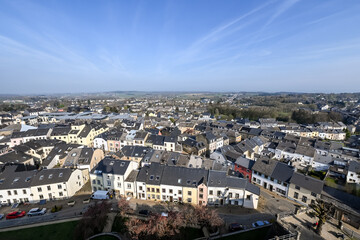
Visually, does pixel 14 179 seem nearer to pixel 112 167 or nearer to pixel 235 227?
pixel 112 167

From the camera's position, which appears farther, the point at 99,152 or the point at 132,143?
the point at 132,143

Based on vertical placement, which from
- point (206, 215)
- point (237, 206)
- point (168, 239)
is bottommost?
point (237, 206)

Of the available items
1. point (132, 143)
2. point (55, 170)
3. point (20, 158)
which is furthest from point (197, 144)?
point (20, 158)

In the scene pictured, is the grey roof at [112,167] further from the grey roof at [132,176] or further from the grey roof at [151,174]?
the grey roof at [151,174]

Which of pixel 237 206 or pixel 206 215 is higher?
pixel 206 215

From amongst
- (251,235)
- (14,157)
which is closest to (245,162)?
(251,235)

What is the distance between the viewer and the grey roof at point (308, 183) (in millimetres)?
29456

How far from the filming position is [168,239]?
20.2 meters

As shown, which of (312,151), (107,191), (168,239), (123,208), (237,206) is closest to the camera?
(168,239)

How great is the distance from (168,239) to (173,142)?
34.5 m

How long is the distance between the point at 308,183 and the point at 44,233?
148ft

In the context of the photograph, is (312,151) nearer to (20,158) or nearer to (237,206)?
(237,206)

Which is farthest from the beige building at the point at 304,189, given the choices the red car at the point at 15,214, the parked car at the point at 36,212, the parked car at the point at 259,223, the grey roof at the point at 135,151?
the red car at the point at 15,214

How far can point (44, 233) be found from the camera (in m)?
24.4
